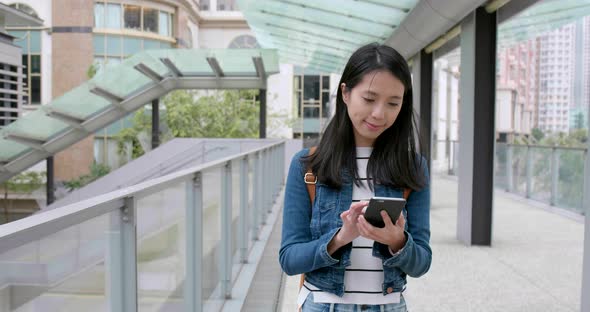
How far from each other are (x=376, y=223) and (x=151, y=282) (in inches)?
50.4

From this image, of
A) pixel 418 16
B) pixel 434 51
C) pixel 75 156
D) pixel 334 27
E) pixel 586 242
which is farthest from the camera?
pixel 75 156

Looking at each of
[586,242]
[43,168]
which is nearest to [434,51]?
[586,242]

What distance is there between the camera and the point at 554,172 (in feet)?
35.6

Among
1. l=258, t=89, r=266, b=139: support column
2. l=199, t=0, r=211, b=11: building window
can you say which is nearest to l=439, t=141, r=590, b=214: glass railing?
l=258, t=89, r=266, b=139: support column

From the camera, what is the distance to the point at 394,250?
1.57 m

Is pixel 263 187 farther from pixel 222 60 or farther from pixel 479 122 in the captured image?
pixel 222 60

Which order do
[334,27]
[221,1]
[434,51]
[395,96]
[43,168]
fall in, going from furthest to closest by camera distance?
[221,1]
[43,168]
[334,27]
[434,51]
[395,96]

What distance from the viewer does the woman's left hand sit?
1470mm

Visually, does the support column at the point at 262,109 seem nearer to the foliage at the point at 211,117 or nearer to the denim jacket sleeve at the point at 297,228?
the foliage at the point at 211,117

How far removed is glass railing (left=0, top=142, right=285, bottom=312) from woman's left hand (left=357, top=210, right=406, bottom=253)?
0.71m

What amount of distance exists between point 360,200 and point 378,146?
0.17 metres

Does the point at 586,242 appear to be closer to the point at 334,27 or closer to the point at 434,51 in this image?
the point at 434,51

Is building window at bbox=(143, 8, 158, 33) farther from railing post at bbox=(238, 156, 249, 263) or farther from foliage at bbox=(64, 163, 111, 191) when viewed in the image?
railing post at bbox=(238, 156, 249, 263)

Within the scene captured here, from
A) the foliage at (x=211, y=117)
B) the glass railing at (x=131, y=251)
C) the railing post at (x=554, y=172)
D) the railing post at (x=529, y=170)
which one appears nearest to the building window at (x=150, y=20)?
the foliage at (x=211, y=117)
